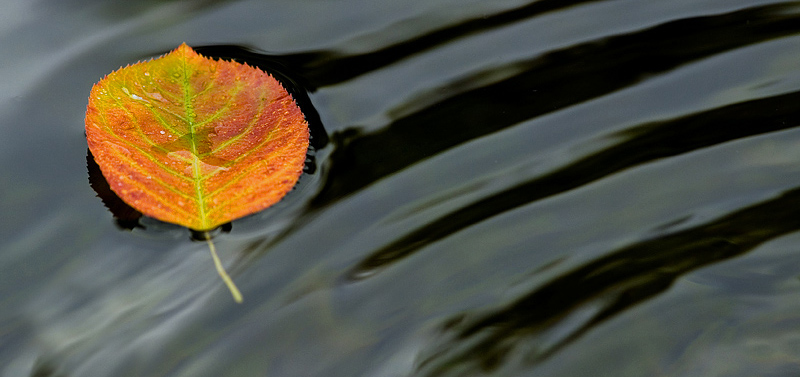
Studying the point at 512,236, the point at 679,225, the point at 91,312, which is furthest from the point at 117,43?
the point at 679,225

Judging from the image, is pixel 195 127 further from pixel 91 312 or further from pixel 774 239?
pixel 774 239

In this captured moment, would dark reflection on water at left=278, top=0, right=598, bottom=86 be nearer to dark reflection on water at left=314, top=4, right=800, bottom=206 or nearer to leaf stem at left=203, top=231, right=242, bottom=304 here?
dark reflection on water at left=314, top=4, right=800, bottom=206

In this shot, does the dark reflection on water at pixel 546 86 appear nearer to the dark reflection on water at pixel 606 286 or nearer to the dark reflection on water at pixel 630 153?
the dark reflection on water at pixel 630 153

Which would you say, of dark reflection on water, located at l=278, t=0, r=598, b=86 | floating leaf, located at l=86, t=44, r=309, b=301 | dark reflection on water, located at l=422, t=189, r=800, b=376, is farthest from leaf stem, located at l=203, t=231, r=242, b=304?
A: dark reflection on water, located at l=278, t=0, r=598, b=86

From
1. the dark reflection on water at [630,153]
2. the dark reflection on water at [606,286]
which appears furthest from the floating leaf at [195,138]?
the dark reflection on water at [606,286]

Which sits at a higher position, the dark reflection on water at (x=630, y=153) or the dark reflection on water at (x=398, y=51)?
the dark reflection on water at (x=398, y=51)

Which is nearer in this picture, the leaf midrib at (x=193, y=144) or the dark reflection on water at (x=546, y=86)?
the leaf midrib at (x=193, y=144)

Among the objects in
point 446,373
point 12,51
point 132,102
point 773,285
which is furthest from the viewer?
point 12,51

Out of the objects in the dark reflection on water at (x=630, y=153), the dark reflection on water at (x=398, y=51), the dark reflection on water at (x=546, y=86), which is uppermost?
the dark reflection on water at (x=398, y=51)
